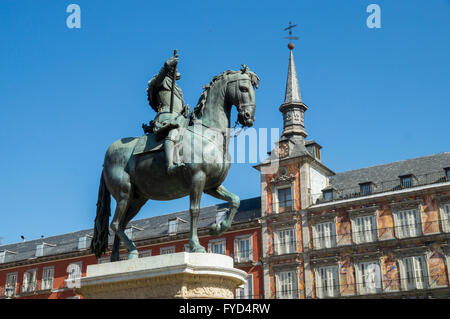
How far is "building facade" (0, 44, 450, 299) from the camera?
122ft

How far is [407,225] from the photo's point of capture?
38000mm

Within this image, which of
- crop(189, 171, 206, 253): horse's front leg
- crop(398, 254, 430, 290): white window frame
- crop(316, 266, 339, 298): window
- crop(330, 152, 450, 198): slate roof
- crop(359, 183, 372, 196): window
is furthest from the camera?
crop(359, 183, 372, 196): window

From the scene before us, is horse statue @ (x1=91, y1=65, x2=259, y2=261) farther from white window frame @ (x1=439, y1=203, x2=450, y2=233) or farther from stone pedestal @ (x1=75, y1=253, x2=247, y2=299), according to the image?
white window frame @ (x1=439, y1=203, x2=450, y2=233)

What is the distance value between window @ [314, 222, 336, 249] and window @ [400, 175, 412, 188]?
558cm

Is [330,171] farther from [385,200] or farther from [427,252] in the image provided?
[427,252]

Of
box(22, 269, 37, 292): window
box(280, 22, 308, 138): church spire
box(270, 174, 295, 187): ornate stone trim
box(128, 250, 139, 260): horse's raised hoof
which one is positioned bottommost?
box(128, 250, 139, 260): horse's raised hoof

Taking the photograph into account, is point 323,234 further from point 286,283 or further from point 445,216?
point 445,216

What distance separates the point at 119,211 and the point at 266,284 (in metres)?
33.9

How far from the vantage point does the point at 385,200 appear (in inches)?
1540

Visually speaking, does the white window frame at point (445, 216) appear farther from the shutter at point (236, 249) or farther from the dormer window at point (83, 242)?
the dormer window at point (83, 242)

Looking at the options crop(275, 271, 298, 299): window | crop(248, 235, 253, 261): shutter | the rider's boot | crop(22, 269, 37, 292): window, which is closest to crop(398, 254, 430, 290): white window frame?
crop(275, 271, 298, 299): window

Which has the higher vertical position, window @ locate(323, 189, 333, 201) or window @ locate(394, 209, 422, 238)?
window @ locate(323, 189, 333, 201)

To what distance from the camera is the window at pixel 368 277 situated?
37.9 meters

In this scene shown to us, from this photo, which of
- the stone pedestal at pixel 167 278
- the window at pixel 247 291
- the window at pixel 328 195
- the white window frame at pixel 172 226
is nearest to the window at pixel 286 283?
the window at pixel 247 291
